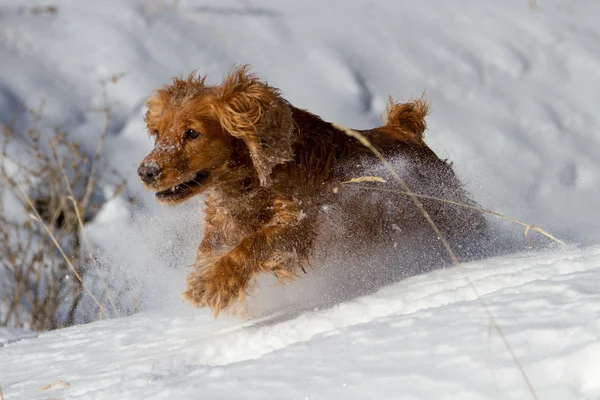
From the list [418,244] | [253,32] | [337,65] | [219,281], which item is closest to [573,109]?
[337,65]

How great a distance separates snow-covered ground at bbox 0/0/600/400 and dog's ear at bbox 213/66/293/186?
59cm

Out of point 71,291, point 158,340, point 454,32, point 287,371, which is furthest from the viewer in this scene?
point 454,32

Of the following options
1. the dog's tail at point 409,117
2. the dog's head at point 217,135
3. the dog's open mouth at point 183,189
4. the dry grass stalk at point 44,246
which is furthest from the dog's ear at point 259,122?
the dry grass stalk at point 44,246

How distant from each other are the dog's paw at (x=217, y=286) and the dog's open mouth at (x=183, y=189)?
12.7 inches

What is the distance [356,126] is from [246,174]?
3505 millimetres

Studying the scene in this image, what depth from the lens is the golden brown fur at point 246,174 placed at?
262 centimetres

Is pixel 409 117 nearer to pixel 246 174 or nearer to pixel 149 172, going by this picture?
pixel 246 174

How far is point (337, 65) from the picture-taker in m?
7.04

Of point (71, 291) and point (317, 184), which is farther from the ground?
point (317, 184)

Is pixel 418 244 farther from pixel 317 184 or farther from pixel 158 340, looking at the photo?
pixel 158 340

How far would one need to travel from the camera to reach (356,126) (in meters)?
6.25

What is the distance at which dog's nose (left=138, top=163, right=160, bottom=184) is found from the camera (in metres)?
2.58

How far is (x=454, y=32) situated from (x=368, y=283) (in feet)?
18.9

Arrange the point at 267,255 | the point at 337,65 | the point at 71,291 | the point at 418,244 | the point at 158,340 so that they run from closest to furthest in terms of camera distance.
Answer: the point at 158,340
the point at 267,255
the point at 418,244
the point at 71,291
the point at 337,65
